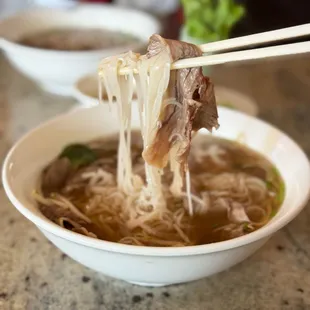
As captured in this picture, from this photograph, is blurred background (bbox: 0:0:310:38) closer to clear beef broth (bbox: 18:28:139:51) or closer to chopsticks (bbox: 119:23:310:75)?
clear beef broth (bbox: 18:28:139:51)

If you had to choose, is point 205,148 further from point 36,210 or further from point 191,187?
point 36,210

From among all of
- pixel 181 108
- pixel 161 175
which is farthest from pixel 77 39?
pixel 181 108

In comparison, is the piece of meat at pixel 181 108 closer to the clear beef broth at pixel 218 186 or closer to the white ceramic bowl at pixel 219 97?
the clear beef broth at pixel 218 186

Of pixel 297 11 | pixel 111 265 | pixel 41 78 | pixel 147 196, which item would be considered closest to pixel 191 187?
pixel 147 196

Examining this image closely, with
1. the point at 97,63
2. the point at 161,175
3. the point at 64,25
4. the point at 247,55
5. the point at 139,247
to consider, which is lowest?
the point at 64,25

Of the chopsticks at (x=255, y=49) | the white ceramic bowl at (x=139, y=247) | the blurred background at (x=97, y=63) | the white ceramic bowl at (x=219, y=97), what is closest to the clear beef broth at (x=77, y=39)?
the blurred background at (x=97, y=63)

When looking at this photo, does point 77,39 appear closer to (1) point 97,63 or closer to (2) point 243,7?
(1) point 97,63

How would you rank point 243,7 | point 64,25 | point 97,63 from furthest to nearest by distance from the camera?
point 243,7 < point 64,25 < point 97,63
